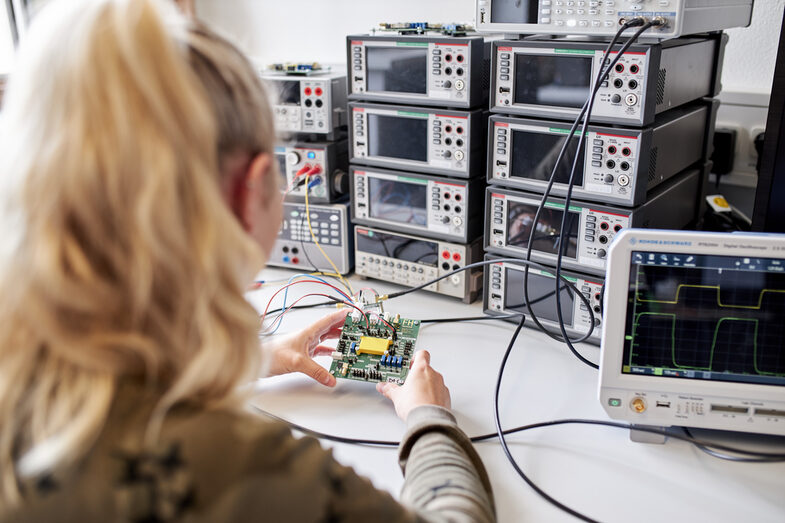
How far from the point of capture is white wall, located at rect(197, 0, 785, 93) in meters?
1.78

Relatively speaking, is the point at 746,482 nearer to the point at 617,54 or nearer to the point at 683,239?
the point at 683,239

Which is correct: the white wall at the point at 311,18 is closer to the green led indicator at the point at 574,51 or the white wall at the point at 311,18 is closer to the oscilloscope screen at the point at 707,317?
the green led indicator at the point at 574,51

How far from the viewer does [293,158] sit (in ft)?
6.04

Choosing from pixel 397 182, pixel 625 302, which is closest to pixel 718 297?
pixel 625 302

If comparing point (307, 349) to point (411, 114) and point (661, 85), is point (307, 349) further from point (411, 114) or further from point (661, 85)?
point (661, 85)

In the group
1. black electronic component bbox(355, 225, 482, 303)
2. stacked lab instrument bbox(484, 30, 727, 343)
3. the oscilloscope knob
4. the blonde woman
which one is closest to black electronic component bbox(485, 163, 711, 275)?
stacked lab instrument bbox(484, 30, 727, 343)

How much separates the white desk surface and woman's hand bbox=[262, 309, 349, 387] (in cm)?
4

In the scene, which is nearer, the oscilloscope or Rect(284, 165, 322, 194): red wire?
the oscilloscope

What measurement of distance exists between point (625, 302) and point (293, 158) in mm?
1044

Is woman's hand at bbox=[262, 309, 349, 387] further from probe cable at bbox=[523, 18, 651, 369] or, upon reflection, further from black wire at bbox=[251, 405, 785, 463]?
probe cable at bbox=[523, 18, 651, 369]

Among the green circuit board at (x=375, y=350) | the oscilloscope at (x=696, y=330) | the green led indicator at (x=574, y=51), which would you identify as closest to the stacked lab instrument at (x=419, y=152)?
the green led indicator at (x=574, y=51)

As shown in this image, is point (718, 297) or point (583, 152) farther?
point (583, 152)

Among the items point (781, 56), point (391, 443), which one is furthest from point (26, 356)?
point (781, 56)

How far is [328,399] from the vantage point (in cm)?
129
